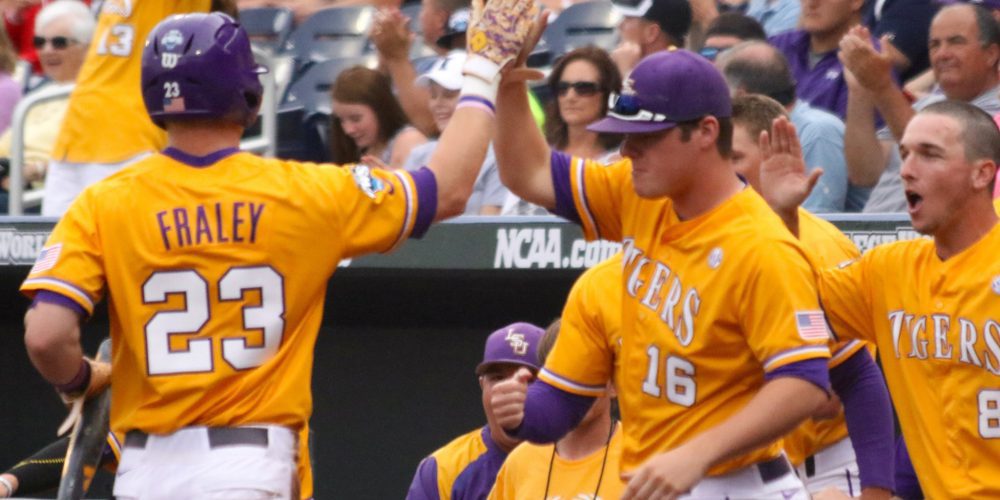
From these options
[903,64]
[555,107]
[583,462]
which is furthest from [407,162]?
[583,462]

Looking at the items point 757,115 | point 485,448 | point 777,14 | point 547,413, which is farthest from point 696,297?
point 777,14

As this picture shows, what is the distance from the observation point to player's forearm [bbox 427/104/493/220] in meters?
3.51

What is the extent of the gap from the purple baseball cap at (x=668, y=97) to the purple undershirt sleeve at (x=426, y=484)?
5.85 feet

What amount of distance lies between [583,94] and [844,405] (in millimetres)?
2433

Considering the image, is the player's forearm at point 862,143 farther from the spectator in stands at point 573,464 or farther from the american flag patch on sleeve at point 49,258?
the american flag patch on sleeve at point 49,258

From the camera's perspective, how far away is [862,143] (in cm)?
568

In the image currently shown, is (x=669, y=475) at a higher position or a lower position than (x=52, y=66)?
lower

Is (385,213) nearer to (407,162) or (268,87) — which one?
(407,162)

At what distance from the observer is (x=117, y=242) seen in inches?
128

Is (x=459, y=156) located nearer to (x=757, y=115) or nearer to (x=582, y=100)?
(x=757, y=115)

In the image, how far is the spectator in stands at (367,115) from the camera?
22.4 feet

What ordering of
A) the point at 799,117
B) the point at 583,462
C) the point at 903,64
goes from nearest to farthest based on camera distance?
the point at 583,462
the point at 799,117
the point at 903,64

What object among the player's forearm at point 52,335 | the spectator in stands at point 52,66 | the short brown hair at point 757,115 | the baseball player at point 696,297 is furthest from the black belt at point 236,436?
the spectator in stands at point 52,66

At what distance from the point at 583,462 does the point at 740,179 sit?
104cm
